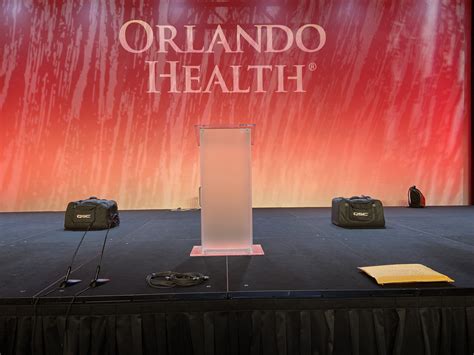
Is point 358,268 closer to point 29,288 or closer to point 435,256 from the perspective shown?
point 435,256

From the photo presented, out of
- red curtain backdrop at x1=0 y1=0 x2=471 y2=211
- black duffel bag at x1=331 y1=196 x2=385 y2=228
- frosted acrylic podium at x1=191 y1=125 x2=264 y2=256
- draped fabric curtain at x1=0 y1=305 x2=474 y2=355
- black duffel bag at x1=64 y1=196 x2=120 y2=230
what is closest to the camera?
draped fabric curtain at x1=0 y1=305 x2=474 y2=355

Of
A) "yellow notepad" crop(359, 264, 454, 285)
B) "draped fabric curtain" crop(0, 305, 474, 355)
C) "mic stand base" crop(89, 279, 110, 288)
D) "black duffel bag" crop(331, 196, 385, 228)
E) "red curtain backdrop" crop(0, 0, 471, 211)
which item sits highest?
"red curtain backdrop" crop(0, 0, 471, 211)

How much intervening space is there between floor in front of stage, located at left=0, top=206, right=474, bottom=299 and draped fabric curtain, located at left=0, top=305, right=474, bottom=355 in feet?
0.30

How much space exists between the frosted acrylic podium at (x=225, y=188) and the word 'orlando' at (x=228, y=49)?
366 centimetres

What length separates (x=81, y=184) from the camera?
5867 mm

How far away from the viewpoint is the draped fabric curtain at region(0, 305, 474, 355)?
160 centimetres

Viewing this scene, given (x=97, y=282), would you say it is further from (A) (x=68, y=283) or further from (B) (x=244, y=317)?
(B) (x=244, y=317)

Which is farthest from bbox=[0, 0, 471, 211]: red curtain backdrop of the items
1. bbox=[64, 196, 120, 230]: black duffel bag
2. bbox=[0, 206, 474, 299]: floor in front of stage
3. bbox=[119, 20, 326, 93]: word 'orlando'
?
bbox=[64, 196, 120, 230]: black duffel bag

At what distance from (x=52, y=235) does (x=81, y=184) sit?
8.51ft

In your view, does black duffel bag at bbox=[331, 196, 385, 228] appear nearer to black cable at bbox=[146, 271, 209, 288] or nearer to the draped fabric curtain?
the draped fabric curtain

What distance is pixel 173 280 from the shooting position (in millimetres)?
1766

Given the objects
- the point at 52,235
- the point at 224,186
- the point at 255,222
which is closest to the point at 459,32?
the point at 255,222

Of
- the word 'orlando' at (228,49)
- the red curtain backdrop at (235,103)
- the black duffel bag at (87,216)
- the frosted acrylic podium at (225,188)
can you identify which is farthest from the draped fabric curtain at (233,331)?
the word 'orlando' at (228,49)

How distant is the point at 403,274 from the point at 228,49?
4.90 meters
